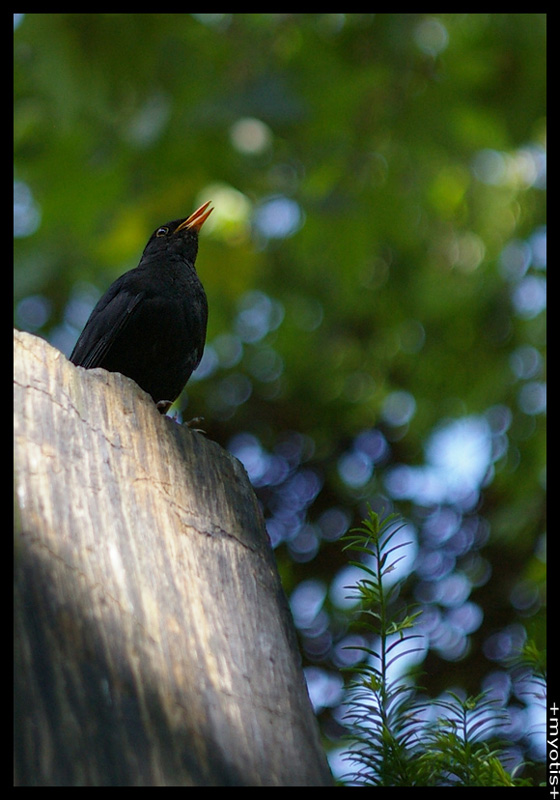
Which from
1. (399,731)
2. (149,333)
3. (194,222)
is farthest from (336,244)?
(399,731)

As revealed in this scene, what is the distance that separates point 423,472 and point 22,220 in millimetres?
3333

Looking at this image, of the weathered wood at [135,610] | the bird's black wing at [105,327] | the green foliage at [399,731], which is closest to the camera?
the weathered wood at [135,610]

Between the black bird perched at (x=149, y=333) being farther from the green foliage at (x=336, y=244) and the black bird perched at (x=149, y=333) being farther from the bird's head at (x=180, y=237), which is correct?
the green foliage at (x=336, y=244)

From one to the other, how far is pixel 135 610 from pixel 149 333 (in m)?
2.06

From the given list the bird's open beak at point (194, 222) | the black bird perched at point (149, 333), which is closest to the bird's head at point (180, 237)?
the bird's open beak at point (194, 222)

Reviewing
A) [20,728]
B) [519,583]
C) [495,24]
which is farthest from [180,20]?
[20,728]

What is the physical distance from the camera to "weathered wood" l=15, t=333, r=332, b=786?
108 cm

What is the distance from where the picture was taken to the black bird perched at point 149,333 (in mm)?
3199

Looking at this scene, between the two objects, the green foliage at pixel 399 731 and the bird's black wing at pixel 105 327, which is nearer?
the green foliage at pixel 399 731

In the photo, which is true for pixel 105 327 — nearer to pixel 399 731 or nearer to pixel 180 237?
pixel 180 237

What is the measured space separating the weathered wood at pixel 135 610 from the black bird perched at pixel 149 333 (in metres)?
1.66

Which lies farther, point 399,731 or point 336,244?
point 336,244

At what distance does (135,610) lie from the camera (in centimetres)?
123
